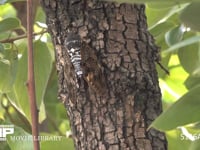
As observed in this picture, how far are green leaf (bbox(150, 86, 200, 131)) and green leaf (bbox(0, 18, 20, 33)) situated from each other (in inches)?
15.6

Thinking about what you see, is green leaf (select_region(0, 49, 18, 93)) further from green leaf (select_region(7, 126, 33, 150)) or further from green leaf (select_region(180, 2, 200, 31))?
green leaf (select_region(180, 2, 200, 31))

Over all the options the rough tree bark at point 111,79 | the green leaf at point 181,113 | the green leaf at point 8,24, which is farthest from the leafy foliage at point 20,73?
the green leaf at point 181,113

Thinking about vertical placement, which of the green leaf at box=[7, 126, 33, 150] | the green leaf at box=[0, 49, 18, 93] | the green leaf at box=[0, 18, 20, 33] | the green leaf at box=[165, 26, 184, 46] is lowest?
the green leaf at box=[7, 126, 33, 150]

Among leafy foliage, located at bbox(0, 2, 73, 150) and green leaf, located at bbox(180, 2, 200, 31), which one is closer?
green leaf, located at bbox(180, 2, 200, 31)

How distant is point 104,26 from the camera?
1.93 ft

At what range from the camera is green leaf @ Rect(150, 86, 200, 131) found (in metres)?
0.43

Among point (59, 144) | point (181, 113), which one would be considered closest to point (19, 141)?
point (59, 144)

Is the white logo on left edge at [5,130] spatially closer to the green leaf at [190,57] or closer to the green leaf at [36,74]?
the green leaf at [36,74]

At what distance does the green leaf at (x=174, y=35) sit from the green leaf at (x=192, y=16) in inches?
9.4

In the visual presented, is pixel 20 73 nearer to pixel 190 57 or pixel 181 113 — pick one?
pixel 190 57

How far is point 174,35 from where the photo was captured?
0.71 m

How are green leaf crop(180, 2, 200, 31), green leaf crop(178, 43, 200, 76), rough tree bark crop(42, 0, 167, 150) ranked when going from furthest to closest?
green leaf crop(178, 43, 200, 76)
rough tree bark crop(42, 0, 167, 150)
green leaf crop(180, 2, 200, 31)

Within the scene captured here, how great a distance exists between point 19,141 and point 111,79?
0.69 ft

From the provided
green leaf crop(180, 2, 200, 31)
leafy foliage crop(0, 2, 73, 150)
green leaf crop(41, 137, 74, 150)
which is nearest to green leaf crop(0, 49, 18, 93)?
leafy foliage crop(0, 2, 73, 150)
